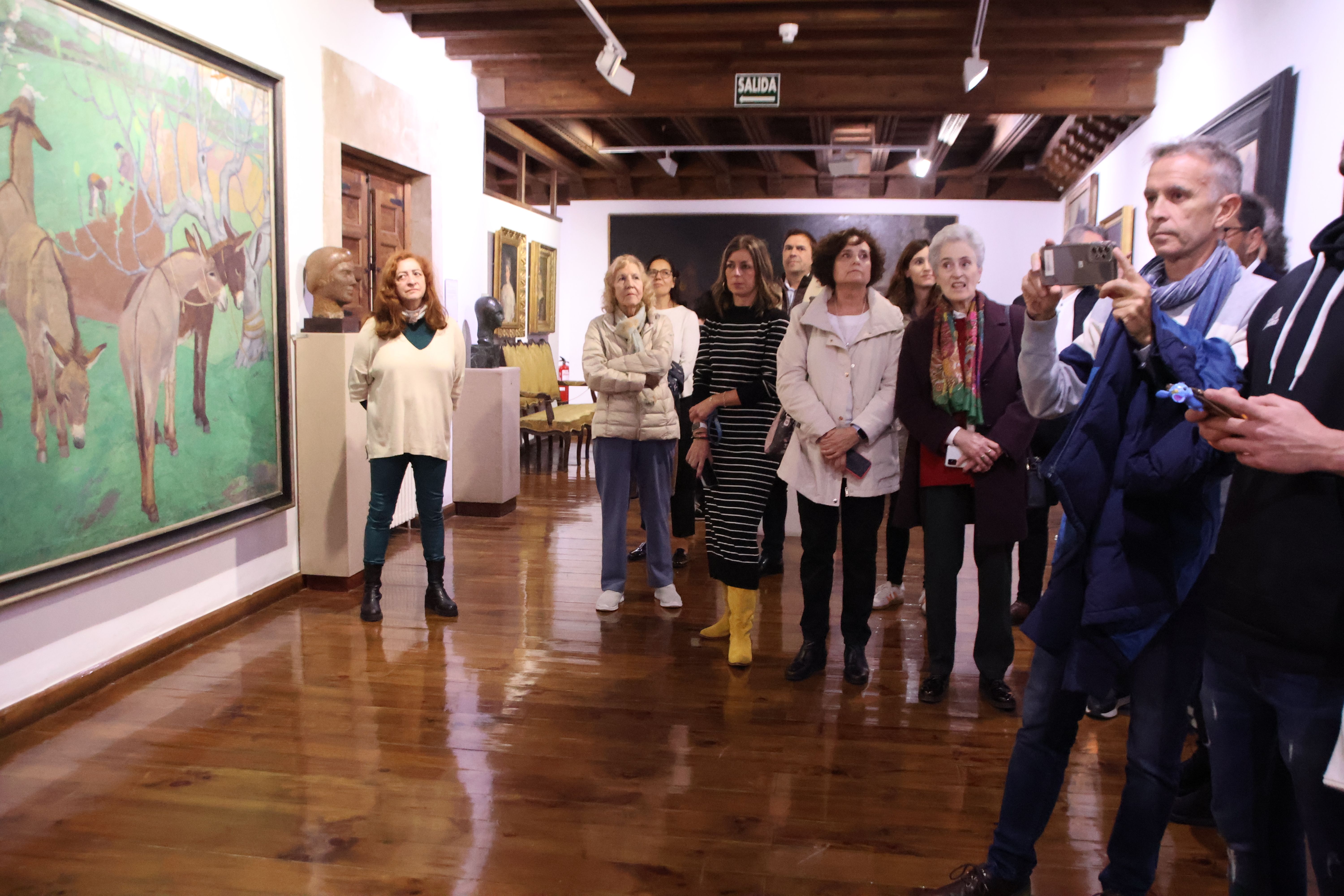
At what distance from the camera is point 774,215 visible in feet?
40.0

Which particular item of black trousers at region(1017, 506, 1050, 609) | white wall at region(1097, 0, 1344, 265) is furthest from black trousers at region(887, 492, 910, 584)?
white wall at region(1097, 0, 1344, 265)

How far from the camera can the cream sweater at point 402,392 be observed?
4176 mm

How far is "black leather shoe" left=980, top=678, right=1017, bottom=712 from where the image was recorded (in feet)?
10.8

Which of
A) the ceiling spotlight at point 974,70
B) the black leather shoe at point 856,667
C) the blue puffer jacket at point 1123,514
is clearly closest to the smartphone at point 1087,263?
the blue puffer jacket at point 1123,514

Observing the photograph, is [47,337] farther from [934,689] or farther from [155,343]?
[934,689]

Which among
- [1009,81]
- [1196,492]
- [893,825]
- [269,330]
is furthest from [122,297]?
[1009,81]

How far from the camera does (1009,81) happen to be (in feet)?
22.3

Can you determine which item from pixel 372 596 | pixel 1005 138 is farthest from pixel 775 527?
pixel 1005 138

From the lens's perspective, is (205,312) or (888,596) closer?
(205,312)

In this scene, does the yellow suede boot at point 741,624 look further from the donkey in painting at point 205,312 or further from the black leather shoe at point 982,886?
the donkey in painting at point 205,312

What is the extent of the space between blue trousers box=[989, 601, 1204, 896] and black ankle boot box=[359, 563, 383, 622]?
3.01 meters

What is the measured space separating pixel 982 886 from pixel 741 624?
5.61ft

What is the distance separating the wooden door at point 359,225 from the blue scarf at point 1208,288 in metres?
4.68

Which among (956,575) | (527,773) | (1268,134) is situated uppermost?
(1268,134)
